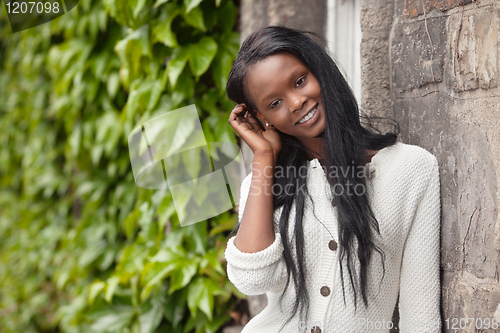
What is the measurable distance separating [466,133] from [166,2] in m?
1.35

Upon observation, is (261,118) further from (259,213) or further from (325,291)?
(325,291)

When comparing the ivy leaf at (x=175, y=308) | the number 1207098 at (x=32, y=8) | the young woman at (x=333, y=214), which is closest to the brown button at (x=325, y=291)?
the young woman at (x=333, y=214)

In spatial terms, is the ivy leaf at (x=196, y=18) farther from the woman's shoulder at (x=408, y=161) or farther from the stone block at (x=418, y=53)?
the woman's shoulder at (x=408, y=161)

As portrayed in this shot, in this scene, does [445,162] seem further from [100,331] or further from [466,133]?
[100,331]

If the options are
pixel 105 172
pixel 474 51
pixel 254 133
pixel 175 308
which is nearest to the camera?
pixel 474 51

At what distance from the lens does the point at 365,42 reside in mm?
1187

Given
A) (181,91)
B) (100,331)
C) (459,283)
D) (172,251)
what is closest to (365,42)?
(459,283)

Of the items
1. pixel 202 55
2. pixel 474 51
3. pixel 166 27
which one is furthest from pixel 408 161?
pixel 166 27

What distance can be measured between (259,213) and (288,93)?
30cm

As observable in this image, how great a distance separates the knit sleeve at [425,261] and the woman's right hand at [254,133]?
0.37 m

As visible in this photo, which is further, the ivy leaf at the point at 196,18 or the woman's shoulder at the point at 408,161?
the ivy leaf at the point at 196,18

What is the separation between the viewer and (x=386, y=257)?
1.02 metres

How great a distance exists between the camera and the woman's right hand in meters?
1.08

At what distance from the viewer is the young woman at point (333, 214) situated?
99cm
